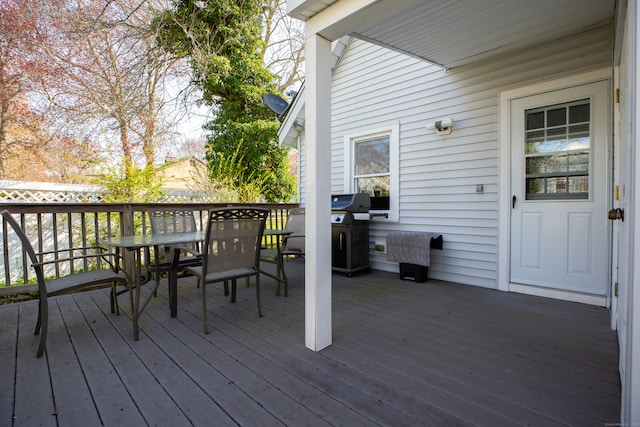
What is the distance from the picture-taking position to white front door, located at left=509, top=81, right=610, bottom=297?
119 inches

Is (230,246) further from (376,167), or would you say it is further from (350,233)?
(376,167)

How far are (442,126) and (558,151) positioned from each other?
1.28 m

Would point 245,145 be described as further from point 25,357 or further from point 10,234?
point 25,357

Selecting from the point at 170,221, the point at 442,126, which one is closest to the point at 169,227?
the point at 170,221

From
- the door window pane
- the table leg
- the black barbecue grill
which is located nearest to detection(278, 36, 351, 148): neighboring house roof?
the black barbecue grill

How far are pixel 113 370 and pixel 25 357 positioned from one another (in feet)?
2.34

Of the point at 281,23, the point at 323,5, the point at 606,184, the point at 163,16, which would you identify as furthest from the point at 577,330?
the point at 281,23

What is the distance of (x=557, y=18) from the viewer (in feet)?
9.30

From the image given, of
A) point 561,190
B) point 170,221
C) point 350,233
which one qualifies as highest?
point 561,190

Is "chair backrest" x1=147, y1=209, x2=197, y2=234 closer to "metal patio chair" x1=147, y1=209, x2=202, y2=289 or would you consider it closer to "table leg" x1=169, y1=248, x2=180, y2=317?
"metal patio chair" x1=147, y1=209, x2=202, y2=289

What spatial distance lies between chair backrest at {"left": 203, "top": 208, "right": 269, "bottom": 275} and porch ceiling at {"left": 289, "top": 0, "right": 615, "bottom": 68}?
153 cm

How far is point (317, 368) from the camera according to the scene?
1.92 meters

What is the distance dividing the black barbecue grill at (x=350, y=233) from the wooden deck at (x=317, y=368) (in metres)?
1.34

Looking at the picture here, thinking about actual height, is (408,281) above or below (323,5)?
below
